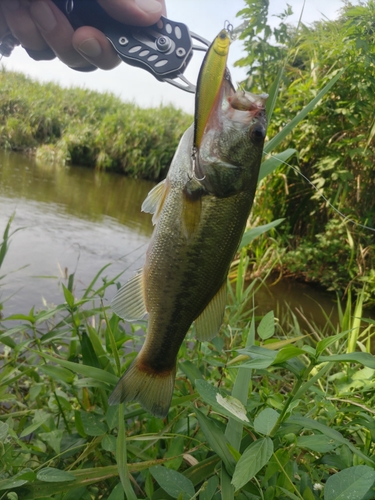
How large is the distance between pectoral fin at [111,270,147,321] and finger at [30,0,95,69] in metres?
1.18

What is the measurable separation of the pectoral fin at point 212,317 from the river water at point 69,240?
4.60 feet

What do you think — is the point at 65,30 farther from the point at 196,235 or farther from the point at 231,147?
the point at 196,235

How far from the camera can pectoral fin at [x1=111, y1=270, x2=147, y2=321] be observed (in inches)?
45.3

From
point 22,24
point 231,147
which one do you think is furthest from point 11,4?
point 231,147

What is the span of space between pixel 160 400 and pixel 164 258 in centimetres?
38

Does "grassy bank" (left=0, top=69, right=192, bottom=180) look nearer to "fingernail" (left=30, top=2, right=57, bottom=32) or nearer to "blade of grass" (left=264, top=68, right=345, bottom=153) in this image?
"fingernail" (left=30, top=2, right=57, bottom=32)

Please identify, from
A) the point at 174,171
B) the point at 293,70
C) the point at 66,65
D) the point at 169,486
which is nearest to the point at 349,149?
the point at 293,70

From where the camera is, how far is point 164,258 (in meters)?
1.11

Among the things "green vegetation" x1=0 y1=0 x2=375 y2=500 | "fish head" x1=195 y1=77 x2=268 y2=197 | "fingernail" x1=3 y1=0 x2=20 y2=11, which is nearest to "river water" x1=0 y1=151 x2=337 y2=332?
"green vegetation" x1=0 y1=0 x2=375 y2=500

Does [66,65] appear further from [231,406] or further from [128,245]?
[128,245]

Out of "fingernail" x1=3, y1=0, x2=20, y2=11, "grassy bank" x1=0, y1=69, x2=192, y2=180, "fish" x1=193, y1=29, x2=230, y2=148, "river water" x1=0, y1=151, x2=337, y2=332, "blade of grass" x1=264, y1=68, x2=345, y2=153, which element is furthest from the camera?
"grassy bank" x1=0, y1=69, x2=192, y2=180

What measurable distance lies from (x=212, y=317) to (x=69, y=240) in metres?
4.64

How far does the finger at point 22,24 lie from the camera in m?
1.78

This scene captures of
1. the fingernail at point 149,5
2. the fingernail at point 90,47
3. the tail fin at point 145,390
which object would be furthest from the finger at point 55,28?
the tail fin at point 145,390
